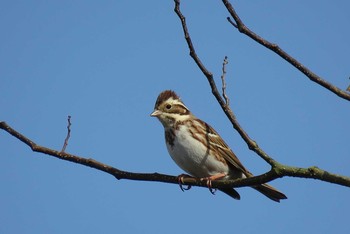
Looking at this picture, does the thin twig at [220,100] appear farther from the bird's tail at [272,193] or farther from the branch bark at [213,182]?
the bird's tail at [272,193]

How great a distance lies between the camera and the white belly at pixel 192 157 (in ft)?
29.5

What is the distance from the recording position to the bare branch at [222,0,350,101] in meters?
5.12

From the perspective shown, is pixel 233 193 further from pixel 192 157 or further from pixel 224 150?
pixel 192 157

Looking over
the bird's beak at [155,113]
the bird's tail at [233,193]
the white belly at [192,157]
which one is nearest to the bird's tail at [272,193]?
the bird's tail at [233,193]

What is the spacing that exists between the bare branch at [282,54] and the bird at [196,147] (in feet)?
11.9

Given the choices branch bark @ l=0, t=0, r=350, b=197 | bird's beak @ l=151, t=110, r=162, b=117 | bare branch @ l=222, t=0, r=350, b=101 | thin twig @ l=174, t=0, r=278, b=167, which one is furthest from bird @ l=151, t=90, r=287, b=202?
bare branch @ l=222, t=0, r=350, b=101

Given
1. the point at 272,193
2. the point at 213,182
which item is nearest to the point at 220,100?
the point at 213,182

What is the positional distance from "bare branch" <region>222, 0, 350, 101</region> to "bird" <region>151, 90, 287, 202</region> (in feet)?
11.9

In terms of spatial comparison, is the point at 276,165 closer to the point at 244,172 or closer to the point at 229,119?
the point at 229,119

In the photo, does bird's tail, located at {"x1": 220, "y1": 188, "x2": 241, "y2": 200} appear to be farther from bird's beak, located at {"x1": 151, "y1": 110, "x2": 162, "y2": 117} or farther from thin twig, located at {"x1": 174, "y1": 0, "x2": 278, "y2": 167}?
thin twig, located at {"x1": 174, "y1": 0, "x2": 278, "y2": 167}

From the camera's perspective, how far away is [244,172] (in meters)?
9.39

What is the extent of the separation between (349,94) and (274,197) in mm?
3718

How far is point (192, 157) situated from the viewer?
8969mm

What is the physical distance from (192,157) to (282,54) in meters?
3.92
